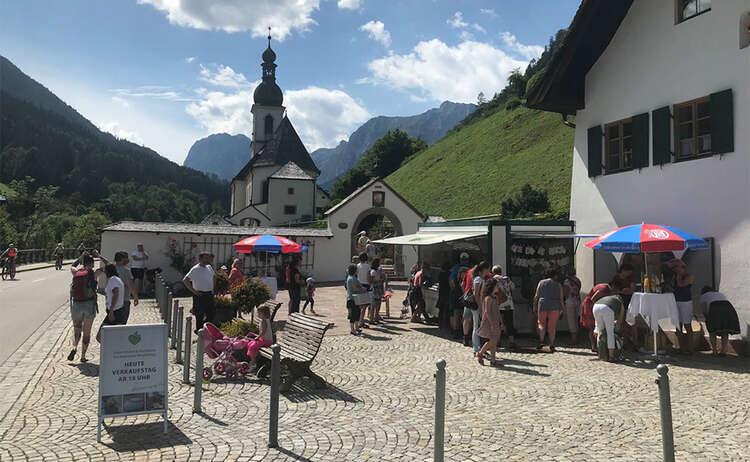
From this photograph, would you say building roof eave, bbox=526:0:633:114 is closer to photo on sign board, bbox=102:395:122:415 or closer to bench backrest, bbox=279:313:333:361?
bench backrest, bbox=279:313:333:361

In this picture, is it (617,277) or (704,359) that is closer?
(704,359)

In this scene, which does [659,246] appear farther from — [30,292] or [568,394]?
[30,292]

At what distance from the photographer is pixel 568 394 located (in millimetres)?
7477

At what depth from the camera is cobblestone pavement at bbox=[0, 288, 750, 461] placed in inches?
213

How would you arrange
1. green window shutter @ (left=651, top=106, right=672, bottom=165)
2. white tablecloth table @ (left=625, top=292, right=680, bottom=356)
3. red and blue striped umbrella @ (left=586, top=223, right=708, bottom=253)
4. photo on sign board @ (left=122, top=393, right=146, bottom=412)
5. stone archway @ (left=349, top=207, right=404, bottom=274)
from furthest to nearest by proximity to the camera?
1. stone archway @ (left=349, top=207, right=404, bottom=274)
2. green window shutter @ (left=651, top=106, right=672, bottom=165)
3. red and blue striped umbrella @ (left=586, top=223, right=708, bottom=253)
4. white tablecloth table @ (left=625, top=292, right=680, bottom=356)
5. photo on sign board @ (left=122, top=393, right=146, bottom=412)

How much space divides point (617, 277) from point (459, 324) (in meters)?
3.40

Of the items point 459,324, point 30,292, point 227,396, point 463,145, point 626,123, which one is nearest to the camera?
point 227,396

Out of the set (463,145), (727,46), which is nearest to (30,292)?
(727,46)

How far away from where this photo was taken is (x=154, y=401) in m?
6.02

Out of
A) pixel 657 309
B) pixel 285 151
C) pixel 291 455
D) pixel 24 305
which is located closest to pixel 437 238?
pixel 657 309

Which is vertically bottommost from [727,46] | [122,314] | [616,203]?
[122,314]

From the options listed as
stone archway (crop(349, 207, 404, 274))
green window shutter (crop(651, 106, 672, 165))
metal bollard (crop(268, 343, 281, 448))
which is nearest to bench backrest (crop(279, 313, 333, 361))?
metal bollard (crop(268, 343, 281, 448))

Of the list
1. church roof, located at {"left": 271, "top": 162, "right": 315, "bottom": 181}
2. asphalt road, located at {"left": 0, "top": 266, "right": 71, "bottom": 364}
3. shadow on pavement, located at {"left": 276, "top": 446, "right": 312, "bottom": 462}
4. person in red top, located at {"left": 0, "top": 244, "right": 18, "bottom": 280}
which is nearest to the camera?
shadow on pavement, located at {"left": 276, "top": 446, "right": 312, "bottom": 462}

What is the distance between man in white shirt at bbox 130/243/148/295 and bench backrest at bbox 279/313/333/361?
12582 mm
